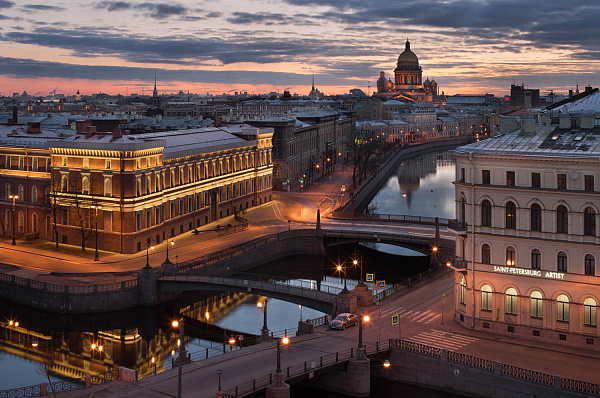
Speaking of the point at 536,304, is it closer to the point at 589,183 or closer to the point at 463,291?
the point at 463,291

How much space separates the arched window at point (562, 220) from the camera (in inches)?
1746

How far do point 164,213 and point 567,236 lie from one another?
42121mm

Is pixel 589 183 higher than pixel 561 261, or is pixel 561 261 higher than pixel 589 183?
pixel 589 183

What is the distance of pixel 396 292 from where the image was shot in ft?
184

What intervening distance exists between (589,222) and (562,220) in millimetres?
1379

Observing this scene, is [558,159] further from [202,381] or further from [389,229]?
[389,229]

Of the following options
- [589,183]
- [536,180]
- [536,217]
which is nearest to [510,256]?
[536,217]

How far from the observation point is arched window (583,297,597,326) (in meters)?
43.5

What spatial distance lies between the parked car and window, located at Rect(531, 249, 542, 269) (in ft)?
34.7

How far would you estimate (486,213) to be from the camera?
47000 mm

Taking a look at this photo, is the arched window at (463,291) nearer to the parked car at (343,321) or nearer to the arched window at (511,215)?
the arched window at (511,215)

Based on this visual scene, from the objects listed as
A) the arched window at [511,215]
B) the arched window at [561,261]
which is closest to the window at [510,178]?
the arched window at [511,215]

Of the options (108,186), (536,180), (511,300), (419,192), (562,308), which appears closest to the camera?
(562,308)

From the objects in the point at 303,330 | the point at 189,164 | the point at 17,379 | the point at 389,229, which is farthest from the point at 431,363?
the point at 189,164
